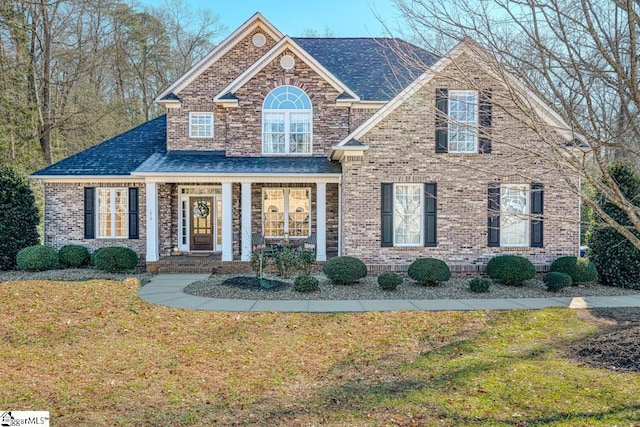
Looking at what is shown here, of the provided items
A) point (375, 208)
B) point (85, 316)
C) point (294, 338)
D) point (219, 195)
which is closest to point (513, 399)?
point (294, 338)

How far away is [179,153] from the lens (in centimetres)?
1583

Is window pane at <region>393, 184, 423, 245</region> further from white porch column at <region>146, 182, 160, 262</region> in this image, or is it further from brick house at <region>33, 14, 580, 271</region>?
white porch column at <region>146, 182, 160, 262</region>

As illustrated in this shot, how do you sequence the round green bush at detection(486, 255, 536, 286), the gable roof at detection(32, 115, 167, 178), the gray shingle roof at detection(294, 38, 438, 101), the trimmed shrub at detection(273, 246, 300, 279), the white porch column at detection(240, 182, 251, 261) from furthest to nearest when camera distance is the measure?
the gray shingle roof at detection(294, 38, 438, 101)
the gable roof at detection(32, 115, 167, 178)
the white porch column at detection(240, 182, 251, 261)
the trimmed shrub at detection(273, 246, 300, 279)
the round green bush at detection(486, 255, 536, 286)

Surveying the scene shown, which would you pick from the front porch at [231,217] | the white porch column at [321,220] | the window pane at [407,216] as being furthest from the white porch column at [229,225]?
the window pane at [407,216]

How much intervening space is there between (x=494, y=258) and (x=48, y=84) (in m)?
23.3

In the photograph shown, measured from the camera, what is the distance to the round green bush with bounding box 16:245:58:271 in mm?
13516

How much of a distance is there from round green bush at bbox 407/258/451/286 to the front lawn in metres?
2.66

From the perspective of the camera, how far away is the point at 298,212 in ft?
51.9

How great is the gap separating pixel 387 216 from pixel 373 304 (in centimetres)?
388

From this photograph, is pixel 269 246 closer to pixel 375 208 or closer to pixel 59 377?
pixel 375 208

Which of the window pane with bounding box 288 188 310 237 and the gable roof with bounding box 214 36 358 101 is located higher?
the gable roof with bounding box 214 36 358 101

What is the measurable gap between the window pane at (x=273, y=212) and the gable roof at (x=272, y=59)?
3.98m

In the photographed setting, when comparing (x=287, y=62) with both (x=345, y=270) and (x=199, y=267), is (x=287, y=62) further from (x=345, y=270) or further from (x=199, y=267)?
(x=345, y=270)

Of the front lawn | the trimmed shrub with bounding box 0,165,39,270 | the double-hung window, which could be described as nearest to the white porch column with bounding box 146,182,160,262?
the double-hung window
